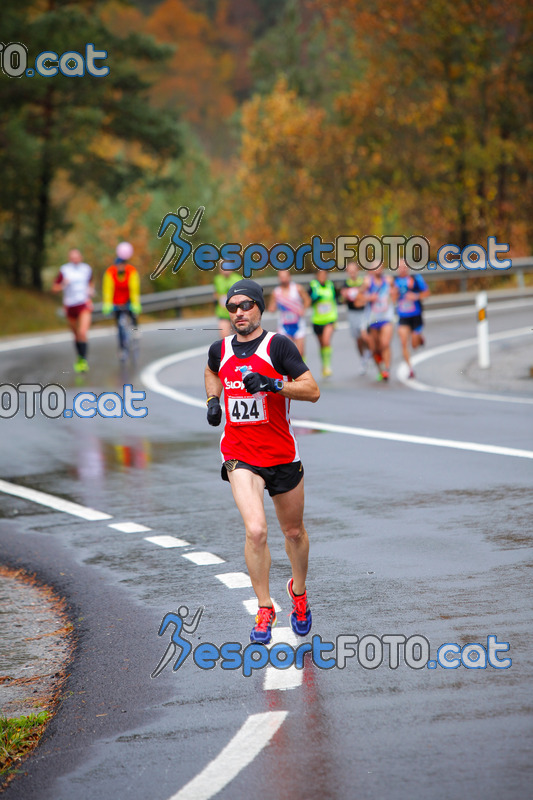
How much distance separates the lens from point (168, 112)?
41594 millimetres

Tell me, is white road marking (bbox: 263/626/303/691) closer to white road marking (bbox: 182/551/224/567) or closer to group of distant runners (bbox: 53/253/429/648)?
group of distant runners (bbox: 53/253/429/648)

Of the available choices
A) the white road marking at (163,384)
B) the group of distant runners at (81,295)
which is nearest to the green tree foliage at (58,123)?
the white road marking at (163,384)

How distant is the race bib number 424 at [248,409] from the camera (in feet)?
23.1

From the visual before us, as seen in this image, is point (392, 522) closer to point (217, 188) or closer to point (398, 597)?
point (398, 597)

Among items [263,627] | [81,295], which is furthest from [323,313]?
[263,627]

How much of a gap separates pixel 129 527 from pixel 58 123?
3000cm

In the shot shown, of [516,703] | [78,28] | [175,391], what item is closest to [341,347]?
[175,391]

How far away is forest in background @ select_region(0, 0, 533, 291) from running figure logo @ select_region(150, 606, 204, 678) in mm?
29082

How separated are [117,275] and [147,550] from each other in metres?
15.3

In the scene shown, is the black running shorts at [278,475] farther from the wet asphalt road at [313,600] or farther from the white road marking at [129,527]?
the white road marking at [129,527]

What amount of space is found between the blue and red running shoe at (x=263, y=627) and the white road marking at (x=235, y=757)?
1009 millimetres

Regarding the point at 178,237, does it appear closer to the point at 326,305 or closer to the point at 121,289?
the point at 121,289

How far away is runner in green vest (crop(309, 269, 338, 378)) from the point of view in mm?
22298

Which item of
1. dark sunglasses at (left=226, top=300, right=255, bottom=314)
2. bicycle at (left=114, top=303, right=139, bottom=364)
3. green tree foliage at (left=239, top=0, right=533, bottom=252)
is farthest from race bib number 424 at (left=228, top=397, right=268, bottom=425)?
green tree foliage at (left=239, top=0, right=533, bottom=252)
